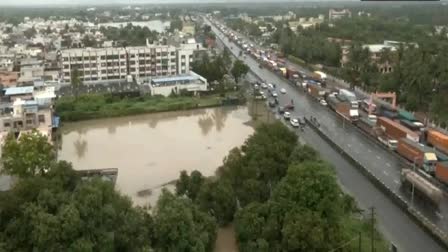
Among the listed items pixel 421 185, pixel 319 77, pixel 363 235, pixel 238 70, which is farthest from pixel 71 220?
pixel 319 77

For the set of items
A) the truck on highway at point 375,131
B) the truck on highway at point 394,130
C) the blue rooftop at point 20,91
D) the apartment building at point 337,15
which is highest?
the apartment building at point 337,15

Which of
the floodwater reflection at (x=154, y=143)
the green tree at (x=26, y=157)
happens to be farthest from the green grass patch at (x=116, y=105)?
the green tree at (x=26, y=157)

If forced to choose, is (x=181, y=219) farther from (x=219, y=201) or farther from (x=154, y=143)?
(x=154, y=143)

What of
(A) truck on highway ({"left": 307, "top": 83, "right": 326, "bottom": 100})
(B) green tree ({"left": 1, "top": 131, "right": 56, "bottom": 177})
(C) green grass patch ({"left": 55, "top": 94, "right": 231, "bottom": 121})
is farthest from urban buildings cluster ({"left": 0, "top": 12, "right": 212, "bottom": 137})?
(B) green tree ({"left": 1, "top": 131, "right": 56, "bottom": 177})

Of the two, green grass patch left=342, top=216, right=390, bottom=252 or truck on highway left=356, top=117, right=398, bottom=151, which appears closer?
green grass patch left=342, top=216, right=390, bottom=252

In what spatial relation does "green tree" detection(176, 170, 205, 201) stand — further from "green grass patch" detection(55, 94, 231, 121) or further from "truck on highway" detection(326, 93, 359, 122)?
"green grass patch" detection(55, 94, 231, 121)

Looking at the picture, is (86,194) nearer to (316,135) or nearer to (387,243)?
(387,243)

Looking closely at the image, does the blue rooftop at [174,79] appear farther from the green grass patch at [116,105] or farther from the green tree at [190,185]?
the green tree at [190,185]
